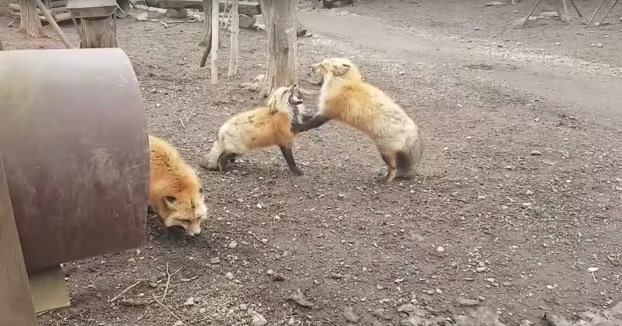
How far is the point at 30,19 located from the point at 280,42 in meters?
5.83

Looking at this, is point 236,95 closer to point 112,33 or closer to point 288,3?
point 288,3

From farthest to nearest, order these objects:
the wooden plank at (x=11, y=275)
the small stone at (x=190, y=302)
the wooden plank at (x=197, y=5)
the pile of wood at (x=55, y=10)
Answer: the pile of wood at (x=55, y=10), the wooden plank at (x=197, y=5), the small stone at (x=190, y=302), the wooden plank at (x=11, y=275)

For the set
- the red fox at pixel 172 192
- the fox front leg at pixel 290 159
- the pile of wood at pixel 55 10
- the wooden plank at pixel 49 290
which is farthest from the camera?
the pile of wood at pixel 55 10

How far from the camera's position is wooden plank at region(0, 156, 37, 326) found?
4.84 feet

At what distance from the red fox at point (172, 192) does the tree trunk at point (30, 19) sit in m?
8.13

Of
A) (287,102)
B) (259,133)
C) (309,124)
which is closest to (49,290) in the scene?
(259,133)

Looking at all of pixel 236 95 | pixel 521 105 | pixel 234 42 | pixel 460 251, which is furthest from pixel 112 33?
pixel 521 105

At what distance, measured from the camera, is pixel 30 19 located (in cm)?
1082

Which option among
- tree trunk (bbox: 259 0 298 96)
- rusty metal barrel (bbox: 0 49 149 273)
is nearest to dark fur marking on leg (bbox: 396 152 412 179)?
tree trunk (bbox: 259 0 298 96)

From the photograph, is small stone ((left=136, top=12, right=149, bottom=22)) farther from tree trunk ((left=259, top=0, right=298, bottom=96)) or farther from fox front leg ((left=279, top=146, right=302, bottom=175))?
Result: fox front leg ((left=279, top=146, right=302, bottom=175))

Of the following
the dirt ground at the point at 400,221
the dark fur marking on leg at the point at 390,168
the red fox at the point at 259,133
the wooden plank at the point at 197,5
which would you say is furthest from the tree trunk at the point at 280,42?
the wooden plank at the point at 197,5

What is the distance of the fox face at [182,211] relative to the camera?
3.84 m

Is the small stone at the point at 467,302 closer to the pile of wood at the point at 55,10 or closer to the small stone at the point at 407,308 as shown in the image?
the small stone at the point at 407,308

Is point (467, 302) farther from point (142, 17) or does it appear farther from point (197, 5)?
point (142, 17)
